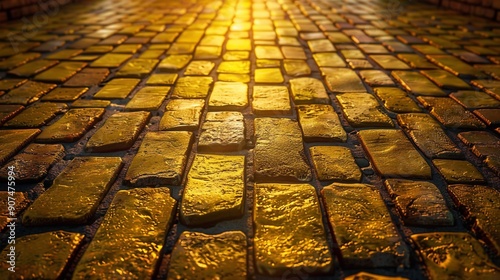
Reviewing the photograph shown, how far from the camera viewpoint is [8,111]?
6.89ft

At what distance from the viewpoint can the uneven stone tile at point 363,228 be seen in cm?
107

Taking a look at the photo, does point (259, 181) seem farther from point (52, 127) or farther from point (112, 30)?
point (112, 30)

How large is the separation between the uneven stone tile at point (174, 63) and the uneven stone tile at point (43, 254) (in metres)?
2.00

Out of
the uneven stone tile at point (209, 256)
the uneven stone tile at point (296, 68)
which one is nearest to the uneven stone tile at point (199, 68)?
the uneven stone tile at point (296, 68)

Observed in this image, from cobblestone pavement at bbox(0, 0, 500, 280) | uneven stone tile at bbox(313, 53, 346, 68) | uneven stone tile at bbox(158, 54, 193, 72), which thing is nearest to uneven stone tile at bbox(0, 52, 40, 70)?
cobblestone pavement at bbox(0, 0, 500, 280)

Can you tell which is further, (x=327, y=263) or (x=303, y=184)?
(x=303, y=184)

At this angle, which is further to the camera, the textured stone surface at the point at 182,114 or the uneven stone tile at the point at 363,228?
the textured stone surface at the point at 182,114

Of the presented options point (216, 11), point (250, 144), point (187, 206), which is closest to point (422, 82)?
point (250, 144)

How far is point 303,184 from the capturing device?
1.43 m

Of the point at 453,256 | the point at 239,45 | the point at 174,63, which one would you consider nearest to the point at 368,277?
the point at 453,256

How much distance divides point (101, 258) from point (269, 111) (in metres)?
1.32

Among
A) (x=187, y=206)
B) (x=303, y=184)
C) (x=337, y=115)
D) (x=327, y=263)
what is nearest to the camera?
(x=327, y=263)

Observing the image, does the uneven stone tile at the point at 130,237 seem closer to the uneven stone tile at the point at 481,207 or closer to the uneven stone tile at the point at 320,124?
the uneven stone tile at the point at 320,124

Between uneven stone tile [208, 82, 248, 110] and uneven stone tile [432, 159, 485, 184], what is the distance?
3.89 feet
